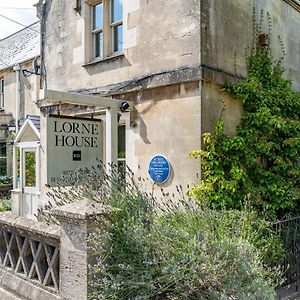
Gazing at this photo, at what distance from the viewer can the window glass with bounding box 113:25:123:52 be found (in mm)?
8195

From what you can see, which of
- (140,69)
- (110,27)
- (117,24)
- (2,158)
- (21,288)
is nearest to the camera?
(21,288)

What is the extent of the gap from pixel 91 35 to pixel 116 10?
2.88ft

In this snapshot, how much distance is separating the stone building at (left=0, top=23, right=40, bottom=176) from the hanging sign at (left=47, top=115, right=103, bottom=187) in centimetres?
837

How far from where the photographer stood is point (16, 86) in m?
16.0

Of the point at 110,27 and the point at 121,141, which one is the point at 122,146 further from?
the point at 110,27

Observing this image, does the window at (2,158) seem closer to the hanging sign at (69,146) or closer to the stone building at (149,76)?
the stone building at (149,76)

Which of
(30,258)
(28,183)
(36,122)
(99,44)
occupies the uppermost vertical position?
(99,44)

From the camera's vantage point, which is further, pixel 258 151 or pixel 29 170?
pixel 29 170

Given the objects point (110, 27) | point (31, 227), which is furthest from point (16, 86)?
point (31, 227)

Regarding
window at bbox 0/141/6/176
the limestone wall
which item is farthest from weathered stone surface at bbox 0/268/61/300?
window at bbox 0/141/6/176

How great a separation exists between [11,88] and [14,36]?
4510mm

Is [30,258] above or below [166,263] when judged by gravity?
below

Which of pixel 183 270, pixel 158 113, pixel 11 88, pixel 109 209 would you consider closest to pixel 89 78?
pixel 158 113

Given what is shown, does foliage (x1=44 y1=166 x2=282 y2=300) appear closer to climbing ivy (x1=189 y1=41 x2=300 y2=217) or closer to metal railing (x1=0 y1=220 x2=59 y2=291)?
metal railing (x1=0 y1=220 x2=59 y2=291)
